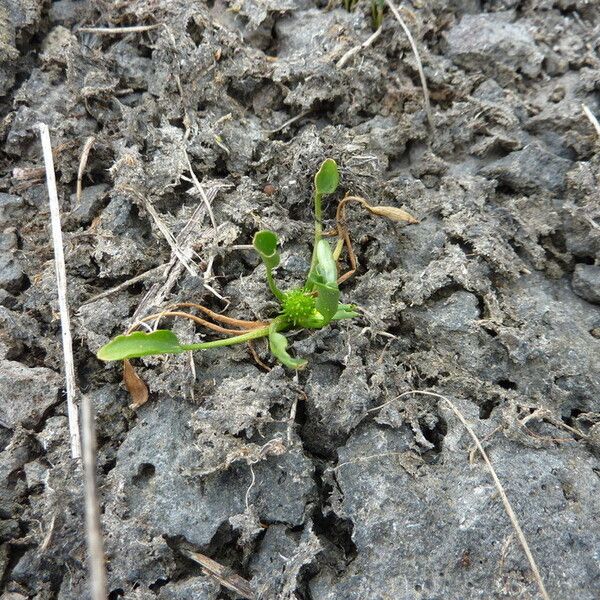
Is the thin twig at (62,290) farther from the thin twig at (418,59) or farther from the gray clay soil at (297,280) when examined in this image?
the thin twig at (418,59)

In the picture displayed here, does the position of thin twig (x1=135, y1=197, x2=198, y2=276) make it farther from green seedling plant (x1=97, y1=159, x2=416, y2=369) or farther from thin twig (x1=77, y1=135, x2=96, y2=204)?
thin twig (x1=77, y1=135, x2=96, y2=204)

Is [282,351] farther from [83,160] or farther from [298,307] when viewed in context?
[83,160]

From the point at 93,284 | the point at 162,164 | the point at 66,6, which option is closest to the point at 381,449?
the point at 93,284

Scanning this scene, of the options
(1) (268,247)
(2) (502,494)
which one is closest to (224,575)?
(2) (502,494)

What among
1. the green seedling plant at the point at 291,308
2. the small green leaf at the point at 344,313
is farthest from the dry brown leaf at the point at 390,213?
the small green leaf at the point at 344,313

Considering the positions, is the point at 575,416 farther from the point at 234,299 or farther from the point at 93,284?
the point at 93,284
